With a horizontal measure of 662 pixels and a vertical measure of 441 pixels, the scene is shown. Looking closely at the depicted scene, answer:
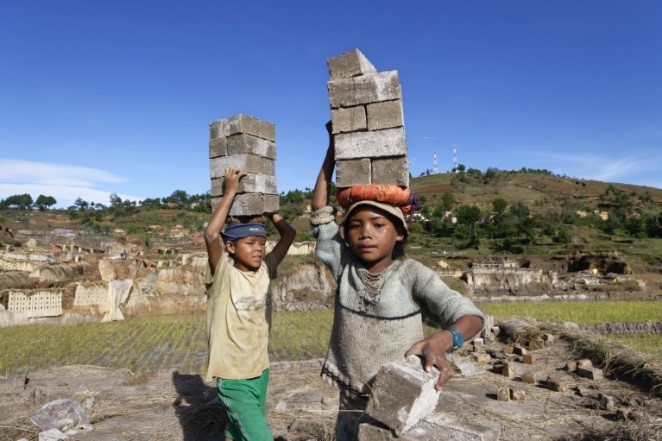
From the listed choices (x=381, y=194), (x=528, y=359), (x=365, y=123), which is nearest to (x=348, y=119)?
(x=365, y=123)

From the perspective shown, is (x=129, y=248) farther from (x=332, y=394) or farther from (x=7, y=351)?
(x=332, y=394)

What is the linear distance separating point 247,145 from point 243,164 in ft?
0.69

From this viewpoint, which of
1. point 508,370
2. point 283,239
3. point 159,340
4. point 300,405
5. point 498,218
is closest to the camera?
point 283,239

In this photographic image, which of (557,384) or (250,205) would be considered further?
(557,384)

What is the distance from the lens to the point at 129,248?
131ft

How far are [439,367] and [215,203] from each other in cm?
336

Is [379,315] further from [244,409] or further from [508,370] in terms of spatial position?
[508,370]

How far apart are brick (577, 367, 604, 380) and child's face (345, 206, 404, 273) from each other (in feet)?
20.9

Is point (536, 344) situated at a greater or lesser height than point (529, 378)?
lesser

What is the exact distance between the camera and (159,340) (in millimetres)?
14773

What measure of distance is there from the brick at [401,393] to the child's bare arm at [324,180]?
129 cm

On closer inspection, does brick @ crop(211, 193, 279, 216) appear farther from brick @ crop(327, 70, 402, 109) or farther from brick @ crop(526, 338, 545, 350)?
brick @ crop(526, 338, 545, 350)

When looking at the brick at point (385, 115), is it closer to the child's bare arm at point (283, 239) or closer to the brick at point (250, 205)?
the child's bare arm at point (283, 239)

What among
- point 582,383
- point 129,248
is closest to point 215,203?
point 582,383
